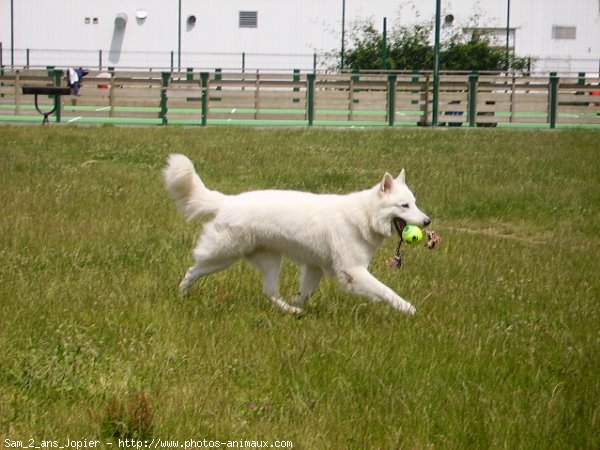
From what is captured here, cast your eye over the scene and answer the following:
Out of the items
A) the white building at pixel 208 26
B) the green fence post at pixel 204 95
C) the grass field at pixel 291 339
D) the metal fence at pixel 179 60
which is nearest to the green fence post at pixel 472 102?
the green fence post at pixel 204 95

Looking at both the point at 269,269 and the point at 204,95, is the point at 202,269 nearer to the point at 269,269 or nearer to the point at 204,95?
the point at 269,269

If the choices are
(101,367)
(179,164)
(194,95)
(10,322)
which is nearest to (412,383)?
(101,367)

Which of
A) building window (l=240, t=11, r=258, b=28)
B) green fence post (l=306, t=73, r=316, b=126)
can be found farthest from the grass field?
building window (l=240, t=11, r=258, b=28)

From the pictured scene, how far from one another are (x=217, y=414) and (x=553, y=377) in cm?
197

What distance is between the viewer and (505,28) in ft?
181

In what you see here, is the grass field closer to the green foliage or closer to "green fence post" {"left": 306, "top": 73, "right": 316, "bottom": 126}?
"green fence post" {"left": 306, "top": 73, "right": 316, "bottom": 126}

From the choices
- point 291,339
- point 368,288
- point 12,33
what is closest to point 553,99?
point 12,33

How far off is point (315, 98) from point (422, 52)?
535 inches

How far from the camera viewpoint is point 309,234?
781 centimetres

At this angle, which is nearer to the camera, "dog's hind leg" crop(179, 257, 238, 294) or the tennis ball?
the tennis ball

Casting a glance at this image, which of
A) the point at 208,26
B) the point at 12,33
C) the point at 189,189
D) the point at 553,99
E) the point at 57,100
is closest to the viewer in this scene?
the point at 189,189

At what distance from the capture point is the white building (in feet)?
178

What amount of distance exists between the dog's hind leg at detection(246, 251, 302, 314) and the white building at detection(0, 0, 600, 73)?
152 ft

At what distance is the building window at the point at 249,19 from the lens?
5531cm
